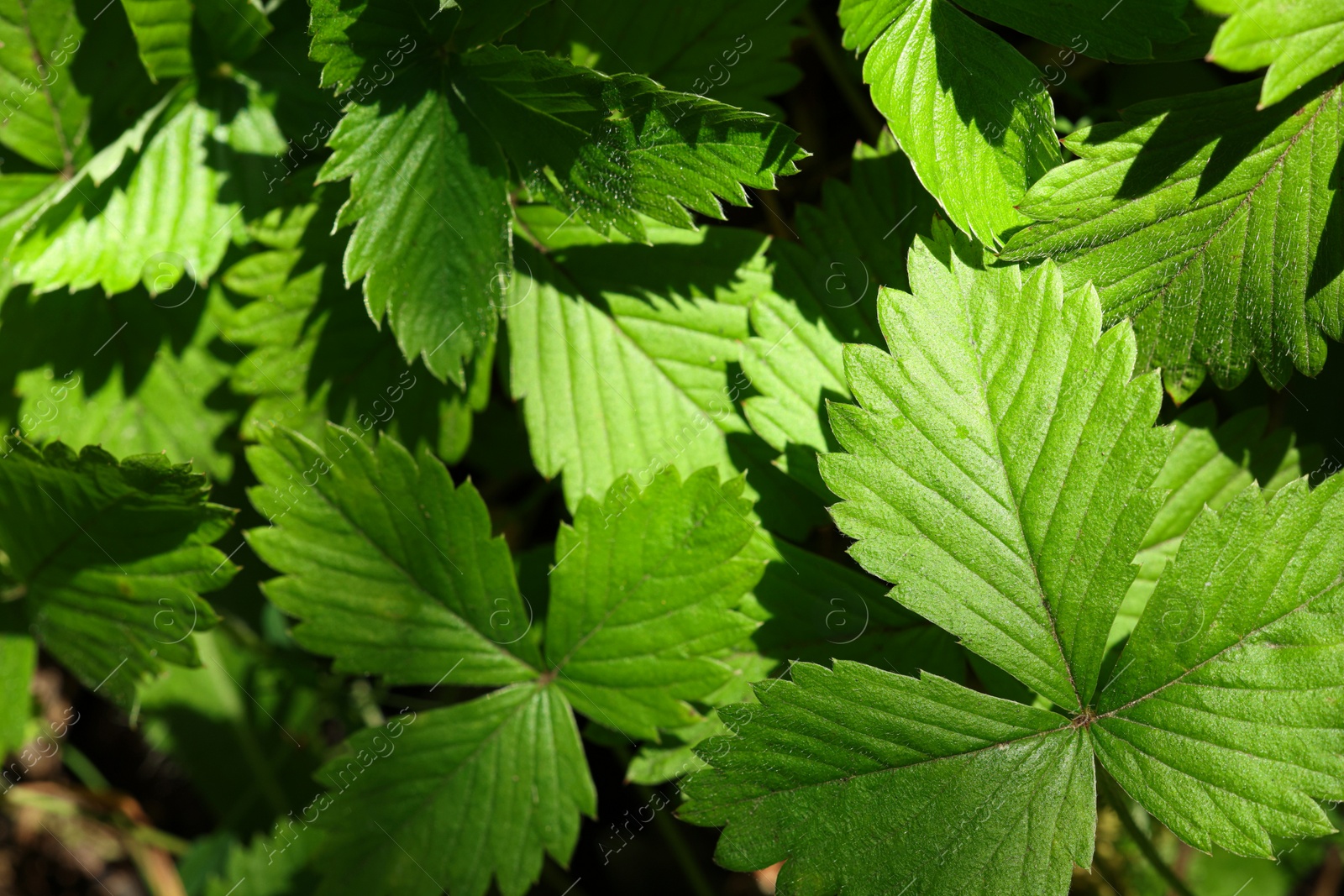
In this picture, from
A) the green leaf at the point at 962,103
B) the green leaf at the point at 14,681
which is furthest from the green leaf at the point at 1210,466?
the green leaf at the point at 14,681

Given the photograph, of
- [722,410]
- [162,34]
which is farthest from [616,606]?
[162,34]

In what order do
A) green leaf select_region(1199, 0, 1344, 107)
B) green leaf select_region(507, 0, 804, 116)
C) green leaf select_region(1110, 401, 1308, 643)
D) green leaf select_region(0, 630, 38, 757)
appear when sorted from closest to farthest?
green leaf select_region(1199, 0, 1344, 107), green leaf select_region(1110, 401, 1308, 643), green leaf select_region(507, 0, 804, 116), green leaf select_region(0, 630, 38, 757)

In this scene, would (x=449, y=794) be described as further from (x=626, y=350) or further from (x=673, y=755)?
(x=626, y=350)

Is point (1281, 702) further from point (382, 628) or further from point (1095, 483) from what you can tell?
point (382, 628)

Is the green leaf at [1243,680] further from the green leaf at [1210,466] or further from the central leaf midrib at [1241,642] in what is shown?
the green leaf at [1210,466]

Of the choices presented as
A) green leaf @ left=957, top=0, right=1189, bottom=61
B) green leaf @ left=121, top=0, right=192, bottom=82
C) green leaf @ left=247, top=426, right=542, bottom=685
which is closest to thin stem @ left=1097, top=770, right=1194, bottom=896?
green leaf @ left=247, top=426, right=542, bottom=685

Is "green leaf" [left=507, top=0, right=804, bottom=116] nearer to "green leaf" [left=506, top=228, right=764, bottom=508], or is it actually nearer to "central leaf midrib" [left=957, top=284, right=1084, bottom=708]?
"green leaf" [left=506, top=228, right=764, bottom=508]
